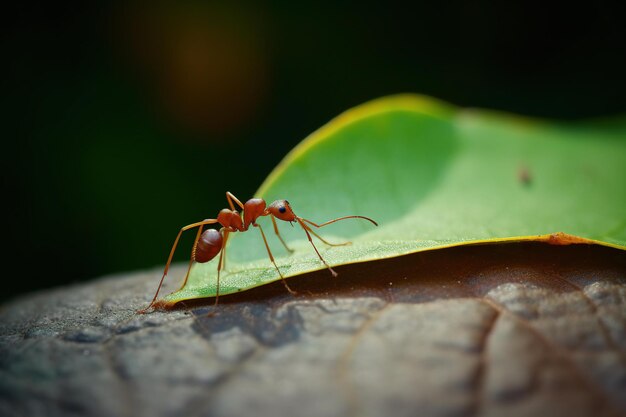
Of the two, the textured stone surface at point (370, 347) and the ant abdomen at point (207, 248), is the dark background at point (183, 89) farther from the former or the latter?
the textured stone surface at point (370, 347)

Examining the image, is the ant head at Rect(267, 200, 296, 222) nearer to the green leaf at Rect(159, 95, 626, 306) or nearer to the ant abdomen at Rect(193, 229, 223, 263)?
the green leaf at Rect(159, 95, 626, 306)

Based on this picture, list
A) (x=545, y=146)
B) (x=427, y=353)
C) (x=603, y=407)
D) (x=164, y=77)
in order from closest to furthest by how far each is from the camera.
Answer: (x=603, y=407) < (x=427, y=353) < (x=545, y=146) < (x=164, y=77)

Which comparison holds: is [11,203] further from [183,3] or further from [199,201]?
[183,3]

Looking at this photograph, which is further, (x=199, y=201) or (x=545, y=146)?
(x=199, y=201)

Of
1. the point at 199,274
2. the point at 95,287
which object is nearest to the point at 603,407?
the point at 199,274

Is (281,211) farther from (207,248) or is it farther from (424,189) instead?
(424,189)

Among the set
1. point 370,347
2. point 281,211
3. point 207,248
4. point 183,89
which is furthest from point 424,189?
point 183,89

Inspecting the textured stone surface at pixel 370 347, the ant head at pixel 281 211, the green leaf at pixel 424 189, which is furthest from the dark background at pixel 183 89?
the textured stone surface at pixel 370 347

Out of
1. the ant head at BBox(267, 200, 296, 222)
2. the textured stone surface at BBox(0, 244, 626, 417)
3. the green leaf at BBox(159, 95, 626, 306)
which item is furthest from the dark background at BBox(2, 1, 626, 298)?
the textured stone surface at BBox(0, 244, 626, 417)
